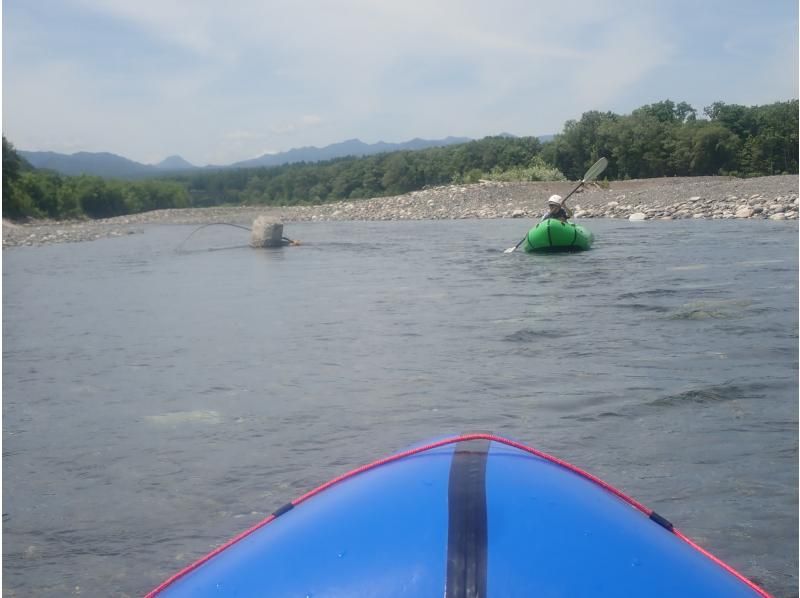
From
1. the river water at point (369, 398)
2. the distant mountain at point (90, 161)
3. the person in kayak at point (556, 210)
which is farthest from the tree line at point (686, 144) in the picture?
the distant mountain at point (90, 161)

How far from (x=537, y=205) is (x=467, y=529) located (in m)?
31.5

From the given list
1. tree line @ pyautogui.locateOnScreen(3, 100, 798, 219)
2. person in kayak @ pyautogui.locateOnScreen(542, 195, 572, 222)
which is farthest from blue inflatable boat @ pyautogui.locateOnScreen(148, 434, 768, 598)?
tree line @ pyautogui.locateOnScreen(3, 100, 798, 219)

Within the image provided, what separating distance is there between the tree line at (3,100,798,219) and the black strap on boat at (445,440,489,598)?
38261mm

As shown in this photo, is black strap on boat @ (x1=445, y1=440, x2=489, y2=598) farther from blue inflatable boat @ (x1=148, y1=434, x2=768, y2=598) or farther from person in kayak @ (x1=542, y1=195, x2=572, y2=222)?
person in kayak @ (x1=542, y1=195, x2=572, y2=222)

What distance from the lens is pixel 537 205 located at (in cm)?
3275

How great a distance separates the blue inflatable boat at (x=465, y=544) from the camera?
1855 mm

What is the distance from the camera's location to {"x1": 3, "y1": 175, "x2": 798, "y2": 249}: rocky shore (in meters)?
23.5

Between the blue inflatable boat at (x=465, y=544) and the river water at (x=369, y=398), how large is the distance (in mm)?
1230

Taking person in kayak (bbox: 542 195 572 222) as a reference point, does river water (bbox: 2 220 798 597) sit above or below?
below

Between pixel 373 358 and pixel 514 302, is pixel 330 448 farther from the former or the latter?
pixel 514 302

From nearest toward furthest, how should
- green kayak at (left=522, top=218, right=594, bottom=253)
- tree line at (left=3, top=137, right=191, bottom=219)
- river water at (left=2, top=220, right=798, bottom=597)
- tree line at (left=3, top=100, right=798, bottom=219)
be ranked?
river water at (left=2, top=220, right=798, bottom=597), green kayak at (left=522, top=218, right=594, bottom=253), tree line at (left=3, top=137, right=191, bottom=219), tree line at (left=3, top=100, right=798, bottom=219)

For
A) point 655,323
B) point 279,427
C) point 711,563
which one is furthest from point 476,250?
point 711,563

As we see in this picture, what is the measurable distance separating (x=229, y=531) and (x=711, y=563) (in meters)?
2.20

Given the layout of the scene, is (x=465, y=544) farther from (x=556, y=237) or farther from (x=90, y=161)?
(x=90, y=161)
